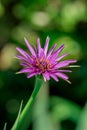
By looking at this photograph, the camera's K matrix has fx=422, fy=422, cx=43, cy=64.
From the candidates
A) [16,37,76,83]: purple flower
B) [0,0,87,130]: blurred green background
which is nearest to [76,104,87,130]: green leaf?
[16,37,76,83]: purple flower

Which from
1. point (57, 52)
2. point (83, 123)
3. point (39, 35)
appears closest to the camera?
point (57, 52)

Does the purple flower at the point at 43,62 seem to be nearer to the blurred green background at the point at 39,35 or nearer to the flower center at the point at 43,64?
the flower center at the point at 43,64

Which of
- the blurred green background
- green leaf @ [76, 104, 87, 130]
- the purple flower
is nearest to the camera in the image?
the purple flower

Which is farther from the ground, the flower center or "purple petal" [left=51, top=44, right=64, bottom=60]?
"purple petal" [left=51, top=44, right=64, bottom=60]

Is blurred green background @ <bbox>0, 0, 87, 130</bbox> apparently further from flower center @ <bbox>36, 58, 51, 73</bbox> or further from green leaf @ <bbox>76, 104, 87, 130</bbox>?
flower center @ <bbox>36, 58, 51, 73</bbox>

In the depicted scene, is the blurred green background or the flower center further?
the blurred green background

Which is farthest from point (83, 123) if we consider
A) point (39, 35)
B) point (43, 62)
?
point (39, 35)

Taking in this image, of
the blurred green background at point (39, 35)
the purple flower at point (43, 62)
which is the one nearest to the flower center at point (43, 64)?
the purple flower at point (43, 62)

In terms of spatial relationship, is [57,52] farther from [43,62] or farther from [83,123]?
[83,123]

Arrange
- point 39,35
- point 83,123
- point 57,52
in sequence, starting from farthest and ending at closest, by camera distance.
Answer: point 39,35
point 83,123
point 57,52

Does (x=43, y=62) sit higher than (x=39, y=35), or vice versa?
(x=43, y=62)

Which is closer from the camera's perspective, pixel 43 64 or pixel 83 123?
pixel 43 64

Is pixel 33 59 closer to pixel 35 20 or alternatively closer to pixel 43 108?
pixel 43 108
